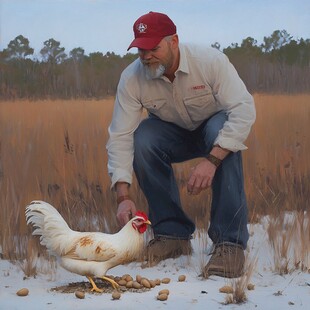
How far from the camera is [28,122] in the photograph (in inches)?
199

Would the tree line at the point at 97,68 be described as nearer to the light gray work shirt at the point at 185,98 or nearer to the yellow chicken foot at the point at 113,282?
the light gray work shirt at the point at 185,98

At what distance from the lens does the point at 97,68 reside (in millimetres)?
4875

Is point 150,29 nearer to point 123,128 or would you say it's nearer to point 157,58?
point 157,58

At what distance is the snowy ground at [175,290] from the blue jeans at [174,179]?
16 centimetres

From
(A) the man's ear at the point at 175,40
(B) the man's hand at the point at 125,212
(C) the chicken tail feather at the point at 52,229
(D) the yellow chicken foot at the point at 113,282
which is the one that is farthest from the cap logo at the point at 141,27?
(D) the yellow chicken foot at the point at 113,282

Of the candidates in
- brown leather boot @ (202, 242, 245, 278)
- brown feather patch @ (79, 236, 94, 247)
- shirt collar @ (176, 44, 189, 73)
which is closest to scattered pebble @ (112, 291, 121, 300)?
brown feather patch @ (79, 236, 94, 247)

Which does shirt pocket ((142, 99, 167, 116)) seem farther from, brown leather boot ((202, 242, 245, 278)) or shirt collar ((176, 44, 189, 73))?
brown leather boot ((202, 242, 245, 278))

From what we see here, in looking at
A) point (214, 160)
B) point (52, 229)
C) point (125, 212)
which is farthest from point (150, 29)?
point (52, 229)

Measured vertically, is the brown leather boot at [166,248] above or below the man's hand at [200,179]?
below

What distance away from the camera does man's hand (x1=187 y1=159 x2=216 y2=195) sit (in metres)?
4.24

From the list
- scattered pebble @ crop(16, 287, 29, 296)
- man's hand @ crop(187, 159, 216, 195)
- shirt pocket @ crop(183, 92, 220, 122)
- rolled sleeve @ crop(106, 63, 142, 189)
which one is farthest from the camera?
shirt pocket @ crop(183, 92, 220, 122)

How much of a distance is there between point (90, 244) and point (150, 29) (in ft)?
3.22

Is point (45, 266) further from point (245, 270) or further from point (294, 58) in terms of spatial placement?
point (294, 58)

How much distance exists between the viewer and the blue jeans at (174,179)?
4.55 meters
